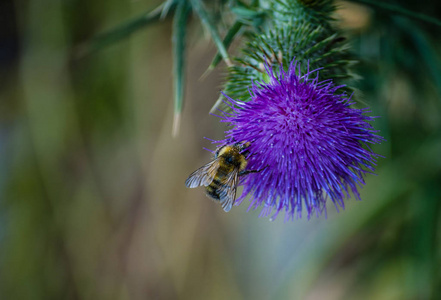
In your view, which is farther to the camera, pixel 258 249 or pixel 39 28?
pixel 258 249

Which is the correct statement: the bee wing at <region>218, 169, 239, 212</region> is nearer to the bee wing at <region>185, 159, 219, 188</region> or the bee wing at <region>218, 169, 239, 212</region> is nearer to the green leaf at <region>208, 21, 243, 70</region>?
the bee wing at <region>185, 159, 219, 188</region>

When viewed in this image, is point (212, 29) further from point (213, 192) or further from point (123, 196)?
point (123, 196)

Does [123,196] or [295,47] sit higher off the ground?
[295,47]

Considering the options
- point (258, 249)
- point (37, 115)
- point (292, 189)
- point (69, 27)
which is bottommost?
point (258, 249)

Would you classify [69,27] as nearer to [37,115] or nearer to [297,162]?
[37,115]

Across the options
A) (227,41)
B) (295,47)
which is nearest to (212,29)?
(227,41)

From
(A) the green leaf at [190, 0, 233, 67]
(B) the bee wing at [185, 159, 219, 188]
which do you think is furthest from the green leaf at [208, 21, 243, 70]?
(B) the bee wing at [185, 159, 219, 188]

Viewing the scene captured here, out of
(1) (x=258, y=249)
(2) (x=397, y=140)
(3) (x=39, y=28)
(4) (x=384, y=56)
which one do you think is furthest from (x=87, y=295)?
(4) (x=384, y=56)
